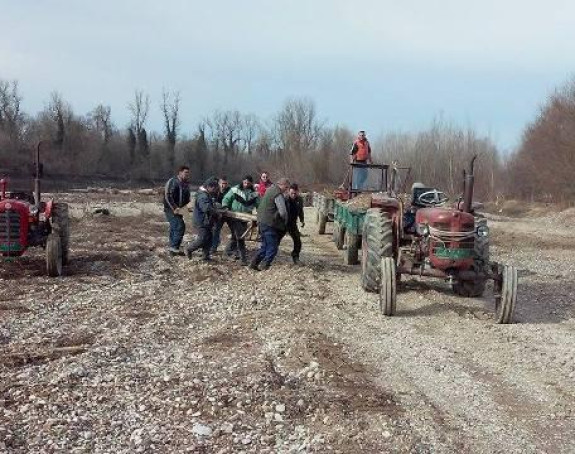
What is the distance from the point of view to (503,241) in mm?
19000

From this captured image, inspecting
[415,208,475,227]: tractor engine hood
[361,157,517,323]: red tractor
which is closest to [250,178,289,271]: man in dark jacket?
[361,157,517,323]: red tractor

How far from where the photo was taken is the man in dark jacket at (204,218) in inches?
432

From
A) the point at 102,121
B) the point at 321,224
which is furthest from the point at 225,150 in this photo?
the point at 321,224

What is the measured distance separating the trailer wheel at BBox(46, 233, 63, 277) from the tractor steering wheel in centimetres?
551

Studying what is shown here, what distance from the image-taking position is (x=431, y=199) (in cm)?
1044

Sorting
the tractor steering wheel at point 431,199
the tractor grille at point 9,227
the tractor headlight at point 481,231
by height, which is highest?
the tractor steering wheel at point 431,199

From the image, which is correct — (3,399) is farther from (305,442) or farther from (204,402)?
(305,442)

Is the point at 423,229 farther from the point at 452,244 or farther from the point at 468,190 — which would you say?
the point at 468,190

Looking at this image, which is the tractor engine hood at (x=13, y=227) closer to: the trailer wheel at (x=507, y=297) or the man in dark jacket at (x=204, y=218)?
the man in dark jacket at (x=204, y=218)

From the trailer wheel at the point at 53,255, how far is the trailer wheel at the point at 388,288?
186 inches

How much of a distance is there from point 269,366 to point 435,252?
333cm

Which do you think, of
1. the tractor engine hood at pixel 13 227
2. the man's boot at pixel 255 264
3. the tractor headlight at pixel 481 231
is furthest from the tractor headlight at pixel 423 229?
the tractor engine hood at pixel 13 227

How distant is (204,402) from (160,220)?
17.1 m

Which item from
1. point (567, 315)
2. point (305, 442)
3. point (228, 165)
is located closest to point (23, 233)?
point (305, 442)
